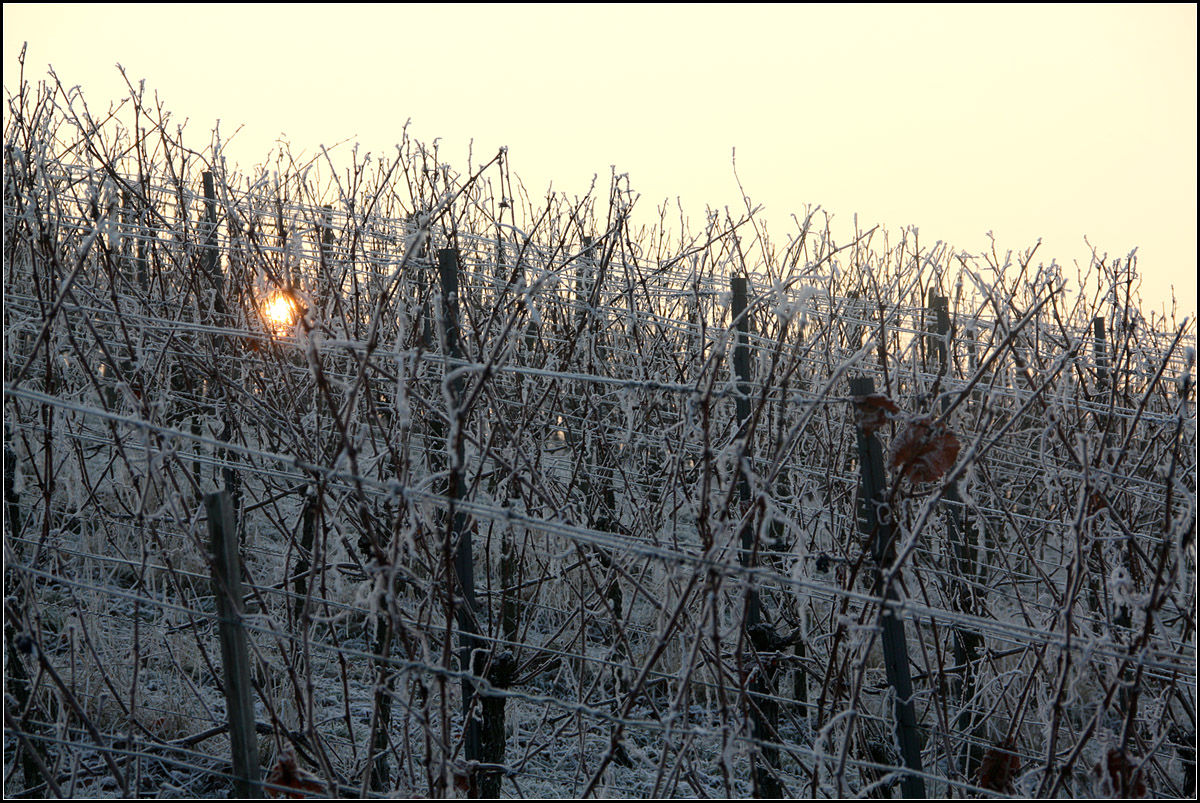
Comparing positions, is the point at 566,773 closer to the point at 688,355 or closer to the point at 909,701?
the point at 909,701

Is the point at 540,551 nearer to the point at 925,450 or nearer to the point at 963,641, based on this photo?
the point at 963,641

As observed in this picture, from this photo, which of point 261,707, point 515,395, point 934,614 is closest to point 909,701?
point 934,614

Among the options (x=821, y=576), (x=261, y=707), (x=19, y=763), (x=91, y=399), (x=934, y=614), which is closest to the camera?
(x=934, y=614)

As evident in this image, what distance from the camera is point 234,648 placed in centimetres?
147

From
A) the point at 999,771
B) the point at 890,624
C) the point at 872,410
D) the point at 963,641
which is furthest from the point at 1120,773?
the point at 963,641

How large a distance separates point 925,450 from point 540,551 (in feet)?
9.23

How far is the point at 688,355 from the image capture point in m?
4.08

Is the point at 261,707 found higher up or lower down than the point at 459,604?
lower down

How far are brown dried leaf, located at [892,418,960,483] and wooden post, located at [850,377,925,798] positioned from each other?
0.08m

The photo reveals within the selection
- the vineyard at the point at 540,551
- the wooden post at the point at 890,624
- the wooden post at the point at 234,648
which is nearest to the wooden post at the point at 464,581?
the vineyard at the point at 540,551

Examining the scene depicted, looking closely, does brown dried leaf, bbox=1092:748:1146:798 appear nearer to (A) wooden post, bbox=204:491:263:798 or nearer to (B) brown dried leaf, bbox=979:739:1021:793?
(B) brown dried leaf, bbox=979:739:1021:793

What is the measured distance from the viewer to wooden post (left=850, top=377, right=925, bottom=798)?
1685mm

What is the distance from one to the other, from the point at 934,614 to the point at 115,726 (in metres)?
2.52

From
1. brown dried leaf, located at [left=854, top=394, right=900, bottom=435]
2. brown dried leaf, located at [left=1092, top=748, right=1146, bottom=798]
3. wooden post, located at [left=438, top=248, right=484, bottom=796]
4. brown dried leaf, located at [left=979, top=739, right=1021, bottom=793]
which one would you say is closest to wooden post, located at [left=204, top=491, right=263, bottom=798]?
wooden post, located at [left=438, top=248, right=484, bottom=796]
